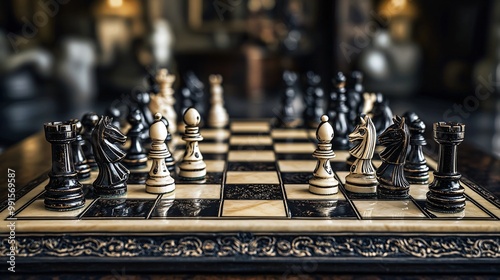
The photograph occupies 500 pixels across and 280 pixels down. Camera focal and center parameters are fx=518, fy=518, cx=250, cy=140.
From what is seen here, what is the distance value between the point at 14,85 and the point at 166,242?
3.40 m

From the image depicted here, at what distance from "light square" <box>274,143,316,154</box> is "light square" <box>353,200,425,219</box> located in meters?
0.71

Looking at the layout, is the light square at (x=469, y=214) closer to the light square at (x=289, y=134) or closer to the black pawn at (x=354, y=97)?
the black pawn at (x=354, y=97)

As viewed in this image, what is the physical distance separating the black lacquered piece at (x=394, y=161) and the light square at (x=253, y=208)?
1.08ft

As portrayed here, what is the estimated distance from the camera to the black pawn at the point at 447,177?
1.43 metres

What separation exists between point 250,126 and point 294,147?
61 centimetres

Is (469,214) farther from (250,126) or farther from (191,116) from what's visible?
(250,126)

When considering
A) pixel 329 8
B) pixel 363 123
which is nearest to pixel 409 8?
pixel 329 8

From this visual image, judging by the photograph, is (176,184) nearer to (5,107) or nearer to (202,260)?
(202,260)

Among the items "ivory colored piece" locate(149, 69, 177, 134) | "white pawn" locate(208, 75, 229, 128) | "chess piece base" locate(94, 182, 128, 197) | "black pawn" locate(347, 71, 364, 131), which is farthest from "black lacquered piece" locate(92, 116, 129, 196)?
"white pawn" locate(208, 75, 229, 128)

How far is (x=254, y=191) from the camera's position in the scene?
163cm

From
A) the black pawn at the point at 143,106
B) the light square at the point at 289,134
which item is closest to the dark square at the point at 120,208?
the black pawn at the point at 143,106

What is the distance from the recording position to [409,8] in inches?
181

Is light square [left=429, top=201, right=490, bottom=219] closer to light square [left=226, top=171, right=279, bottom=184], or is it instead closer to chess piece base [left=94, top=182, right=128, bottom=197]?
light square [left=226, top=171, right=279, bottom=184]

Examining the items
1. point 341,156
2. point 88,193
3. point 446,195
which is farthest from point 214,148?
point 446,195
